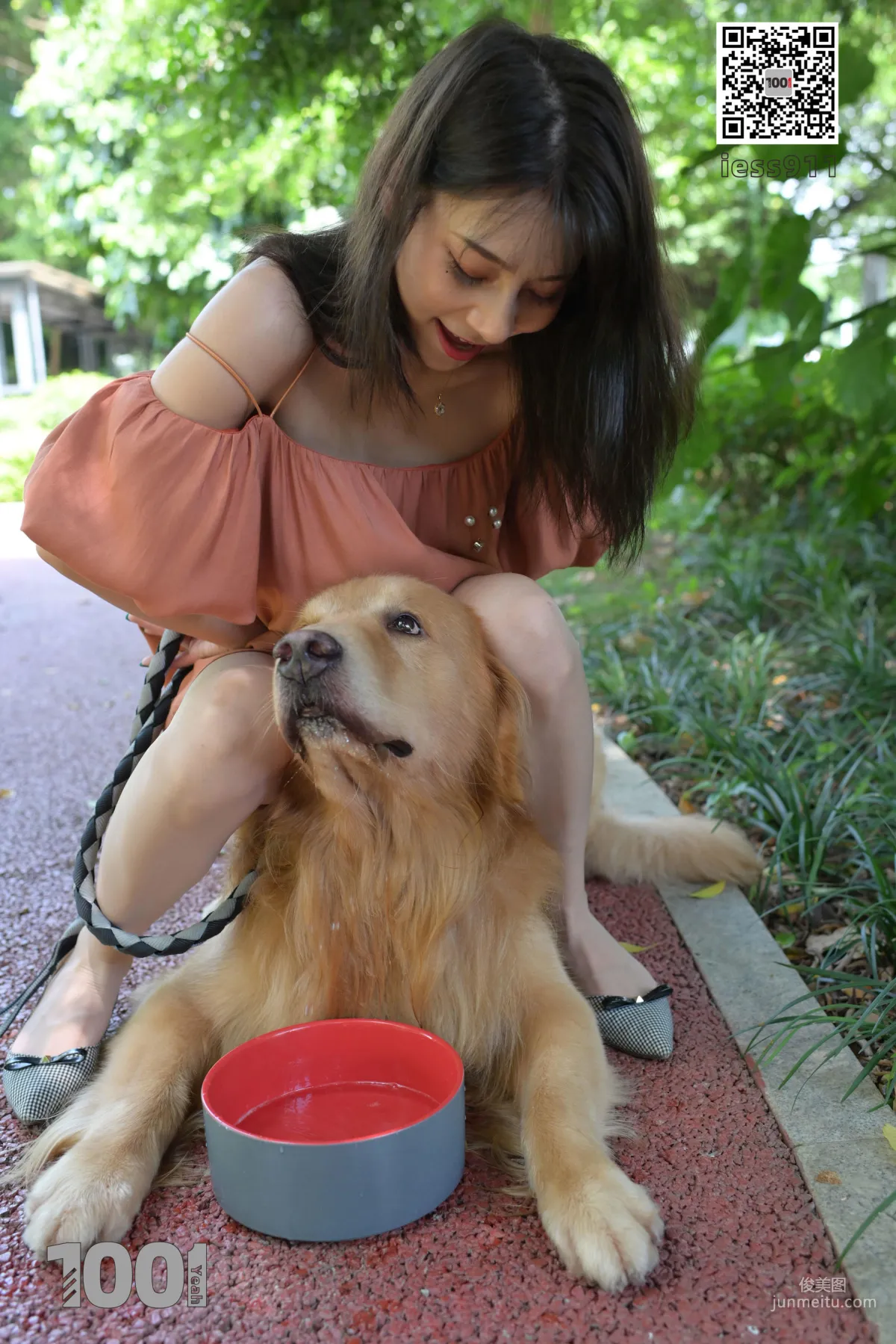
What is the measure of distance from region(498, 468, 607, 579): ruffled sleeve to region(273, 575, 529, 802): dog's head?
0.50m

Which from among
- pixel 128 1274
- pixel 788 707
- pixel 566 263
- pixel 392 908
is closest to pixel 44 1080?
pixel 128 1274

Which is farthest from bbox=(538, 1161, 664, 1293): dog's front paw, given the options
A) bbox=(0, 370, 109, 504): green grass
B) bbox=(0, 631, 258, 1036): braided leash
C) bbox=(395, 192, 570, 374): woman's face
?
bbox=(0, 370, 109, 504): green grass

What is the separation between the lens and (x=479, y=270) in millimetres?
1891

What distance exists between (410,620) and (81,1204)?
1043mm

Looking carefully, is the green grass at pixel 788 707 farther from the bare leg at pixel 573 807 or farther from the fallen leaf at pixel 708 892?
the bare leg at pixel 573 807

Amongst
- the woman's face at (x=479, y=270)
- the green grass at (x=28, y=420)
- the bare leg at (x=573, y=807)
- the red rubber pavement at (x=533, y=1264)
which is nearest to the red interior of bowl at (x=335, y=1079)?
the red rubber pavement at (x=533, y=1264)

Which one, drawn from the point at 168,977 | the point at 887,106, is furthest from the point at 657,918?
the point at 887,106

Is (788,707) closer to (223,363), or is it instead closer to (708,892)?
(708,892)

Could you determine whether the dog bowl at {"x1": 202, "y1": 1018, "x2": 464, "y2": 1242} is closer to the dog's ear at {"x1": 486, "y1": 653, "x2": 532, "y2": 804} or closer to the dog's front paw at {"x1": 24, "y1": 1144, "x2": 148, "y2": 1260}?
the dog's front paw at {"x1": 24, "y1": 1144, "x2": 148, "y2": 1260}

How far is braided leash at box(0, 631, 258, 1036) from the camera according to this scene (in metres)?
2.00

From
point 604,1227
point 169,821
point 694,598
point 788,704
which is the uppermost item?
point 169,821

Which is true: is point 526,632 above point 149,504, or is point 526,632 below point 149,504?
below

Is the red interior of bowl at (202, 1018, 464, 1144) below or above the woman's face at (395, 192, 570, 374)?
below

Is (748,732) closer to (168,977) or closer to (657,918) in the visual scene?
(657,918)
